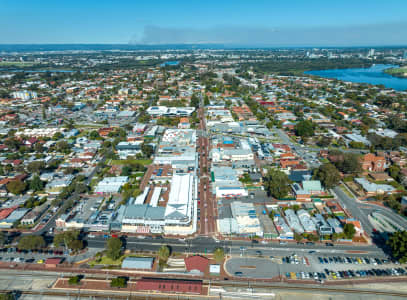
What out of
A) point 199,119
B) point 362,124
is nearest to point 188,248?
point 199,119

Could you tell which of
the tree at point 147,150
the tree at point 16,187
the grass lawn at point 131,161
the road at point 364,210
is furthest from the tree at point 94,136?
the road at point 364,210

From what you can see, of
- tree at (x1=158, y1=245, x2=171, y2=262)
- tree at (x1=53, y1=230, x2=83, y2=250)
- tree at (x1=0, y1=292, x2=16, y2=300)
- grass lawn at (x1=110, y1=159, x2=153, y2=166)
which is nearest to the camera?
tree at (x1=0, y1=292, x2=16, y2=300)

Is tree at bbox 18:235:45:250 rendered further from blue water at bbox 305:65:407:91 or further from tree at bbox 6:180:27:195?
blue water at bbox 305:65:407:91

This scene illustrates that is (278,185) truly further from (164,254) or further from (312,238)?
(164,254)

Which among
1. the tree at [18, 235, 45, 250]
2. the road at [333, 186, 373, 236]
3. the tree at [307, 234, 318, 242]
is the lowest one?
the road at [333, 186, 373, 236]

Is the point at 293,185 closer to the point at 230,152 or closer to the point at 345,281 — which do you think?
the point at 230,152

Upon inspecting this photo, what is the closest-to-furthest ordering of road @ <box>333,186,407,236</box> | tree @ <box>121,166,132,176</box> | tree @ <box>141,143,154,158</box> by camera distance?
1. road @ <box>333,186,407,236</box>
2. tree @ <box>121,166,132,176</box>
3. tree @ <box>141,143,154,158</box>

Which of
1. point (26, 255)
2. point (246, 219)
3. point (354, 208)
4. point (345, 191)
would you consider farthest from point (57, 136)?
point (354, 208)

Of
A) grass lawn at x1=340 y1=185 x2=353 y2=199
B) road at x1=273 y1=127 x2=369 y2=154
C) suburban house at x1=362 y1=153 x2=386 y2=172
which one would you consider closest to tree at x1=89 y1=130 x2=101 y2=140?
road at x1=273 y1=127 x2=369 y2=154
